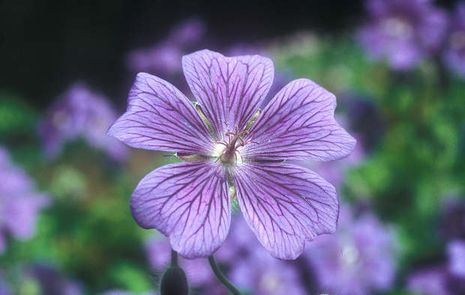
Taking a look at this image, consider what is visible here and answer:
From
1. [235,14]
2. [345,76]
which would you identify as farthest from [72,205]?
[235,14]

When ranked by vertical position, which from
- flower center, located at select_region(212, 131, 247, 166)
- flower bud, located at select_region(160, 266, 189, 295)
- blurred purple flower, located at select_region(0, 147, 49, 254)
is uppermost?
flower center, located at select_region(212, 131, 247, 166)

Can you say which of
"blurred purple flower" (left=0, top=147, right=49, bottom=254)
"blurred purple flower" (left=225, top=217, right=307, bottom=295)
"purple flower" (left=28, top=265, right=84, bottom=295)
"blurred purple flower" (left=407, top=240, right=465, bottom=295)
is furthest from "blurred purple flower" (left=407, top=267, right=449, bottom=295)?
"blurred purple flower" (left=0, top=147, right=49, bottom=254)

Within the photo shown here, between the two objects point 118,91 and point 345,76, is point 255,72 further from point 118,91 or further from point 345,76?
point 118,91

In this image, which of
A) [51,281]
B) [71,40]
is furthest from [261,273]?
[71,40]

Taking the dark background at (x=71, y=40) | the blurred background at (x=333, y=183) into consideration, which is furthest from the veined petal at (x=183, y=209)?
the dark background at (x=71, y=40)

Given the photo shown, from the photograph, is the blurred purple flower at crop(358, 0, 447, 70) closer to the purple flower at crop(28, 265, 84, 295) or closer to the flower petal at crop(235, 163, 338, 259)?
the purple flower at crop(28, 265, 84, 295)
